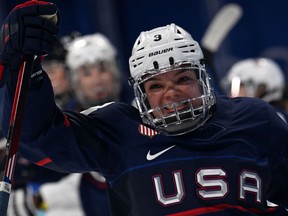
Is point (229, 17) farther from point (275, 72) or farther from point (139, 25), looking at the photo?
point (139, 25)

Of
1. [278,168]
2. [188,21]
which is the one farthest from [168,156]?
[188,21]

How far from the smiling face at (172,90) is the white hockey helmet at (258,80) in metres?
2.84

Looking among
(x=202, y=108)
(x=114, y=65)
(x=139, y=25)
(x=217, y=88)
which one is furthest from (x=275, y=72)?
(x=202, y=108)

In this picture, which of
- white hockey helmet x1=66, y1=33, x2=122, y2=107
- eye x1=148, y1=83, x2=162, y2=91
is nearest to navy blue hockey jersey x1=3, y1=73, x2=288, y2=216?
eye x1=148, y1=83, x2=162, y2=91

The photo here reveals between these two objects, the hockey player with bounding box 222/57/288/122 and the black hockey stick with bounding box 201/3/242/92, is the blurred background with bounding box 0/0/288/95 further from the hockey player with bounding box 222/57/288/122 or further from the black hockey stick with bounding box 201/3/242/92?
the black hockey stick with bounding box 201/3/242/92

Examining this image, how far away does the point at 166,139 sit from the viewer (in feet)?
12.0

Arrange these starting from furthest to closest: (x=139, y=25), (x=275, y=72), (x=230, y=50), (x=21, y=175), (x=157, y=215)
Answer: (x=139, y=25) < (x=230, y=50) < (x=275, y=72) < (x=21, y=175) < (x=157, y=215)

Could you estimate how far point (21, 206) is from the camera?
634cm

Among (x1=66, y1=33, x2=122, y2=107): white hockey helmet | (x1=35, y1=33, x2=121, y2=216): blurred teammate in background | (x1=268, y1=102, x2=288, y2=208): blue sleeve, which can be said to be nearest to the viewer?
(x1=268, y1=102, x2=288, y2=208): blue sleeve

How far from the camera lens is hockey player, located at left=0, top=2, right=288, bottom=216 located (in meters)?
3.54

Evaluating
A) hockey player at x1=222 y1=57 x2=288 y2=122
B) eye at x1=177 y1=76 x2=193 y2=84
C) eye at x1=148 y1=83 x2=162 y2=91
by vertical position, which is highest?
eye at x1=177 y1=76 x2=193 y2=84

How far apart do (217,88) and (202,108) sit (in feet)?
9.49

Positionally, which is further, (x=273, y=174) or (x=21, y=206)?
(x=21, y=206)

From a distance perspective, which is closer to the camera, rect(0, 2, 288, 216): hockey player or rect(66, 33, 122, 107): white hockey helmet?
rect(0, 2, 288, 216): hockey player
